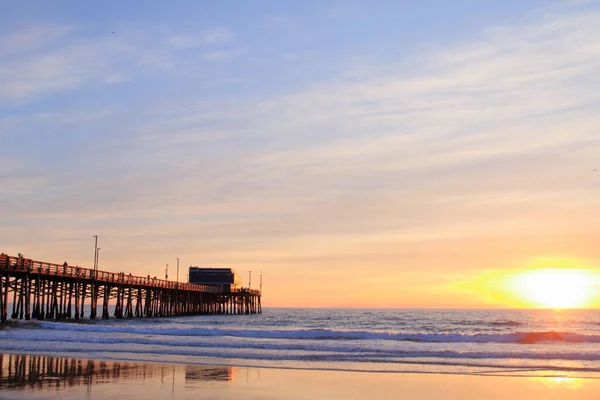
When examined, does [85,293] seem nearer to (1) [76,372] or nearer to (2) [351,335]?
(2) [351,335]

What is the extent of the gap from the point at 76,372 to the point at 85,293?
121 ft

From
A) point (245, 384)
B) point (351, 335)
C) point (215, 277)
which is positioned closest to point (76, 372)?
point (245, 384)

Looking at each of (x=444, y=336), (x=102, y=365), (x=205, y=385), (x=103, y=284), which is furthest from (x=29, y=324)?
(x=205, y=385)

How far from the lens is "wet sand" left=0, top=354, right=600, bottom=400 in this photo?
588 inches

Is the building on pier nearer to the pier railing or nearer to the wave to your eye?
the pier railing

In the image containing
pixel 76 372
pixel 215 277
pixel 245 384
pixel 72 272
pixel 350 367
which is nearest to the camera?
pixel 245 384

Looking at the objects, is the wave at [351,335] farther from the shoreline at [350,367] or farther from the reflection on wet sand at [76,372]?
the reflection on wet sand at [76,372]

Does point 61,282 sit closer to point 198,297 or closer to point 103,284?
point 103,284

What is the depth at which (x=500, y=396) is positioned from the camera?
51.0 feet

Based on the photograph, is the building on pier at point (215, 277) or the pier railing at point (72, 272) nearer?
the pier railing at point (72, 272)

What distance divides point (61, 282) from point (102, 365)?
3216 cm

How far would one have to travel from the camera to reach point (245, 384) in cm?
1647

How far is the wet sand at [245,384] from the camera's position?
1494cm

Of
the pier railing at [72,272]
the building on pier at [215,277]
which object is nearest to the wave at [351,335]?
the pier railing at [72,272]
